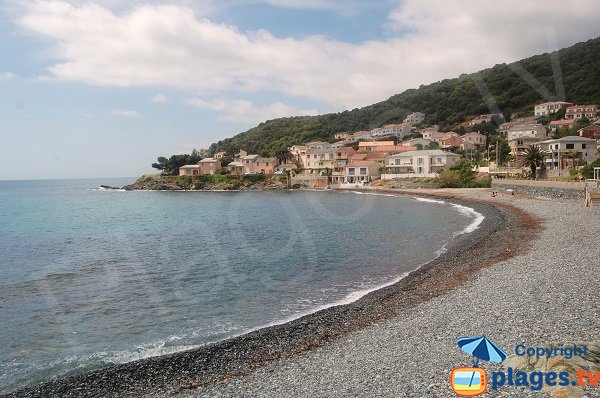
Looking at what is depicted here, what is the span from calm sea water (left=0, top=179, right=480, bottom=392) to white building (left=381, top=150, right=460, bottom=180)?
48099 mm

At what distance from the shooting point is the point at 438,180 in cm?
7756

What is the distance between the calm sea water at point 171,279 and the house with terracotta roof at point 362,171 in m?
55.8

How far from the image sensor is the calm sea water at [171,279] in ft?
41.4

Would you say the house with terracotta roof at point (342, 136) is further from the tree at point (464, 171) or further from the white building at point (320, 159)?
the tree at point (464, 171)

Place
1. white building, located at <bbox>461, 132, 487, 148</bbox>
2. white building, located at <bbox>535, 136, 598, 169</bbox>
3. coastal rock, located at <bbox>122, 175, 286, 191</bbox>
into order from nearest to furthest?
1. white building, located at <bbox>535, 136, 598, 169</bbox>
2. white building, located at <bbox>461, 132, 487, 148</bbox>
3. coastal rock, located at <bbox>122, 175, 286, 191</bbox>

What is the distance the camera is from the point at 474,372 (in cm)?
795

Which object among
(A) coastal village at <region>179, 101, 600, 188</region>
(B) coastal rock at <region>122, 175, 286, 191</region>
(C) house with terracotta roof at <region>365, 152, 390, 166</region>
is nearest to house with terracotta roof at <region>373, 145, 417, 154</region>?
(A) coastal village at <region>179, 101, 600, 188</region>

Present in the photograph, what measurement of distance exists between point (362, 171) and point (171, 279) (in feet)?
263

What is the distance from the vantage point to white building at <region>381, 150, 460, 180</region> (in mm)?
86438

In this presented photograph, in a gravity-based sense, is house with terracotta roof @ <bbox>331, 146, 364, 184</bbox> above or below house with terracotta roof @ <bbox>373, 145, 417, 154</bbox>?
below

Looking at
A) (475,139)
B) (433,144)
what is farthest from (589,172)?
(433,144)

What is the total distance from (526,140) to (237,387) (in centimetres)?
9272

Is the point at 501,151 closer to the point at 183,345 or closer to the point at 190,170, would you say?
the point at 190,170

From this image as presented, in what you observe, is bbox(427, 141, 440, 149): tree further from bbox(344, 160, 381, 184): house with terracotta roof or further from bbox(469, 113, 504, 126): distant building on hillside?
bbox(344, 160, 381, 184): house with terracotta roof
